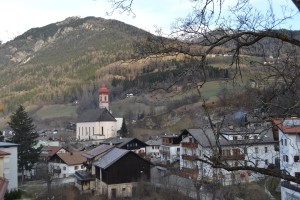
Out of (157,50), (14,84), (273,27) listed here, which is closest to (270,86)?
(273,27)

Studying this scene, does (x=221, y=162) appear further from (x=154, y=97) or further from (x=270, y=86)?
(x=270, y=86)

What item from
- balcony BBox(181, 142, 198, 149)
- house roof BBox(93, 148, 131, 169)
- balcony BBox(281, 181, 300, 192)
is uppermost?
balcony BBox(181, 142, 198, 149)

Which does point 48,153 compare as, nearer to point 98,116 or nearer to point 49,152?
point 49,152

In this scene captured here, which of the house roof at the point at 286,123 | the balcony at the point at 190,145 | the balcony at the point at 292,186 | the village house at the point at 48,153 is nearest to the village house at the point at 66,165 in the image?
the village house at the point at 48,153

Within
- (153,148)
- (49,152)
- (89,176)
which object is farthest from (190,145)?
(49,152)

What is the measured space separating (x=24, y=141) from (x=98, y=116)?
40603mm

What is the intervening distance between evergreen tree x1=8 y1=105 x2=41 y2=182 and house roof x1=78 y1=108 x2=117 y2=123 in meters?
37.4

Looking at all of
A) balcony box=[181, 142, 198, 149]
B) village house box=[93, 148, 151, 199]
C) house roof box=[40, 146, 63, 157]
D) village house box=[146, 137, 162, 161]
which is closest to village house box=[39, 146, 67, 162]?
house roof box=[40, 146, 63, 157]

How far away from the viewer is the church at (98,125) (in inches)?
3295

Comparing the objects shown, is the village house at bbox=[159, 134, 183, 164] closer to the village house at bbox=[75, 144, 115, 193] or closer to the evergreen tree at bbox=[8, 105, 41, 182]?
the village house at bbox=[75, 144, 115, 193]

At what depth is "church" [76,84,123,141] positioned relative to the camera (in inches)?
3295

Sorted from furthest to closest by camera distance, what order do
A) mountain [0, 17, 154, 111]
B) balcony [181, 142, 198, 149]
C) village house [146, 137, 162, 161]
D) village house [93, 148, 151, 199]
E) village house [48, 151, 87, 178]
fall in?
1. mountain [0, 17, 154, 111]
2. village house [146, 137, 162, 161]
3. village house [48, 151, 87, 178]
4. balcony [181, 142, 198, 149]
5. village house [93, 148, 151, 199]

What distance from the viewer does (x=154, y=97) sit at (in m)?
5.16

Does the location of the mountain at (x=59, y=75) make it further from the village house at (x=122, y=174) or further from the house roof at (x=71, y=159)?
the village house at (x=122, y=174)
